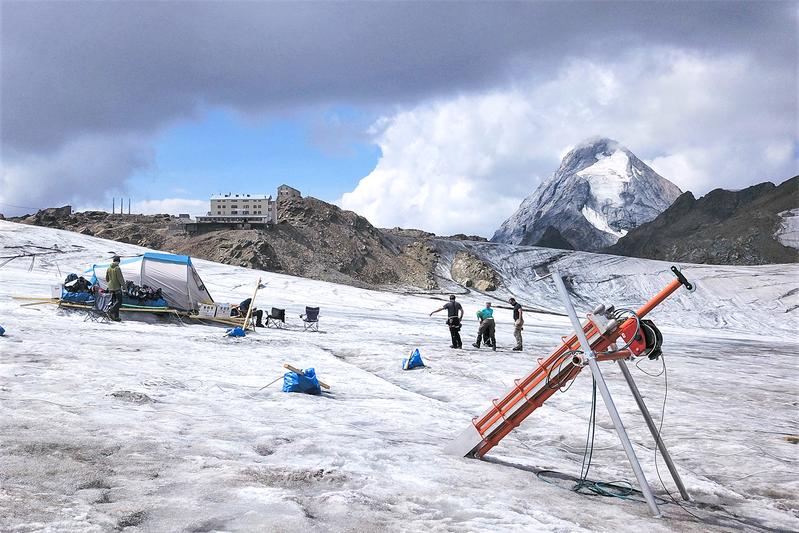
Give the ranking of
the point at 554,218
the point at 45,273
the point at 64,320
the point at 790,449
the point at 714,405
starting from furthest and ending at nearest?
the point at 554,218
the point at 45,273
the point at 64,320
the point at 714,405
the point at 790,449

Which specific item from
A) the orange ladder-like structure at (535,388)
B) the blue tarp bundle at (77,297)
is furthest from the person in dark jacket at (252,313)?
the orange ladder-like structure at (535,388)

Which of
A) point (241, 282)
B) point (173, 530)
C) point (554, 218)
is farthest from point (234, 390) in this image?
point (554, 218)

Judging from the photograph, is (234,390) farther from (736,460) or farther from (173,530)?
(736,460)

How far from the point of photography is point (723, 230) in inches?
3831

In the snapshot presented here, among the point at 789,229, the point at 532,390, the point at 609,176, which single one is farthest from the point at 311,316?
the point at 609,176

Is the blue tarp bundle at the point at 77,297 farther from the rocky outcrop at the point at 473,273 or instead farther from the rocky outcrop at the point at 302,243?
the rocky outcrop at the point at 473,273

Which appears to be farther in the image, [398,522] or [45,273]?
[45,273]

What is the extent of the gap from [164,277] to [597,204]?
168 m

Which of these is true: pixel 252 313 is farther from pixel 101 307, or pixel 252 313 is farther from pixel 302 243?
pixel 302 243

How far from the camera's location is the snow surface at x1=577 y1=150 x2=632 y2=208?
177m

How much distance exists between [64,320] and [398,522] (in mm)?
15387

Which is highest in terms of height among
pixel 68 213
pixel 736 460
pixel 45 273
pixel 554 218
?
pixel 554 218

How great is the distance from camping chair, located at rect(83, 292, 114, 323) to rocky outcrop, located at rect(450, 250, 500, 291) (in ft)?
189

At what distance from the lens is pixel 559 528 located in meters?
5.49
